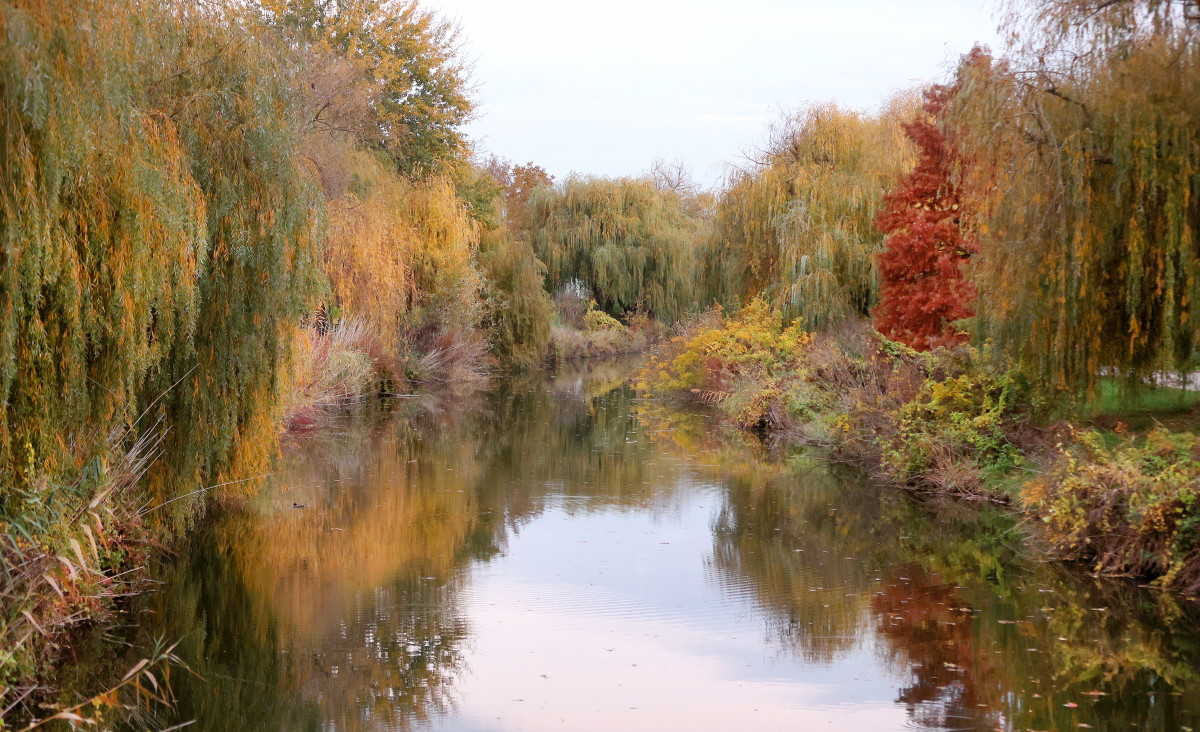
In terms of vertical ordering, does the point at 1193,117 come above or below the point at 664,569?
above

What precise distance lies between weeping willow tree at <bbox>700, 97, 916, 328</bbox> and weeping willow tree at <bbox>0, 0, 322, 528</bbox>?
14266 millimetres

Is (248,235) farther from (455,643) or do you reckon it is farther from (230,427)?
(455,643)

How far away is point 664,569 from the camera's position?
32.7 ft

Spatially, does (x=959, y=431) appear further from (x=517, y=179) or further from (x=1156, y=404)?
(x=517, y=179)

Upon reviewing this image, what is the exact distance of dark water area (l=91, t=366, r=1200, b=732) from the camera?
642 cm

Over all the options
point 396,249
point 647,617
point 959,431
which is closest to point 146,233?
point 647,617

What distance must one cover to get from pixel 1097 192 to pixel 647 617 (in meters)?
5.76

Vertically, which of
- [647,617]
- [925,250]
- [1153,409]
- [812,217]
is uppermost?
[812,217]

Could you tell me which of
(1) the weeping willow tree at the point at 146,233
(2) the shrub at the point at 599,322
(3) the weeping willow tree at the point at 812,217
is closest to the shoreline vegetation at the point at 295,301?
(1) the weeping willow tree at the point at 146,233

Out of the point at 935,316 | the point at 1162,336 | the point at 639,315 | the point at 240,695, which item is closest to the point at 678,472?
the point at 935,316

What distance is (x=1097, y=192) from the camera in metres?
9.87

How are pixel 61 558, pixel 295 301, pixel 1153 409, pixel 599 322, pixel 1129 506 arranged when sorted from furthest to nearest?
pixel 599 322
pixel 1153 409
pixel 295 301
pixel 1129 506
pixel 61 558

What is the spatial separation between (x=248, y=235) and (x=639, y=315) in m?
32.3

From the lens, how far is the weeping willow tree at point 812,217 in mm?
22203
